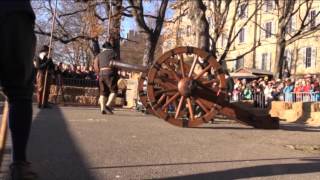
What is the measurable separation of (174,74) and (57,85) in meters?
13.7

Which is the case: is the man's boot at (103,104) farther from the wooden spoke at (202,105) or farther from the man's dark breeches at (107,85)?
the wooden spoke at (202,105)

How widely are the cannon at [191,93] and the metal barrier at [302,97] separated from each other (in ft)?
41.3

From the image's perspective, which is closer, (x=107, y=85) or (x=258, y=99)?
(x=107, y=85)

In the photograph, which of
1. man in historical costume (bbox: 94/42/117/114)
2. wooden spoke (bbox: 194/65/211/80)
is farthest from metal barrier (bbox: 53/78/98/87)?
wooden spoke (bbox: 194/65/211/80)

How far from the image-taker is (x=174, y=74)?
1115 centimetres

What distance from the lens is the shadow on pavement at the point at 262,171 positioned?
5.42 meters

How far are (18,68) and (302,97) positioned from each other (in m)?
21.2

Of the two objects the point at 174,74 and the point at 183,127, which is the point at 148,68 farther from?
the point at 183,127

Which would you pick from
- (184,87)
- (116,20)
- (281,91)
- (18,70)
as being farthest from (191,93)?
(116,20)

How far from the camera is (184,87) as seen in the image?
11.0m

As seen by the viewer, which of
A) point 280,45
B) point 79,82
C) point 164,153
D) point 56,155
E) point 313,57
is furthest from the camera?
point 313,57

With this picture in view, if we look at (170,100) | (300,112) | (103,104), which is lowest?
(300,112)

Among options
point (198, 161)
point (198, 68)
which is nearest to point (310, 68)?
point (198, 68)

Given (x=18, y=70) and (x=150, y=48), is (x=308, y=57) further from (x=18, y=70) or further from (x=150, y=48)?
(x=18, y=70)
